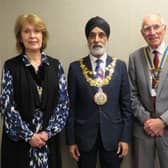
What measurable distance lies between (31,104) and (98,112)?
1.57 ft

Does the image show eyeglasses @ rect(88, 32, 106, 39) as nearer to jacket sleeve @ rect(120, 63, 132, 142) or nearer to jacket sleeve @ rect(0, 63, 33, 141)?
jacket sleeve @ rect(120, 63, 132, 142)

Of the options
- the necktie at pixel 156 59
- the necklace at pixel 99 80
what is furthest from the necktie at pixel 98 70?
the necktie at pixel 156 59

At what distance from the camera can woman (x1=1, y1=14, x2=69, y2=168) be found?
2.01 m

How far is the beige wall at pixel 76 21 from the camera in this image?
2.56 m

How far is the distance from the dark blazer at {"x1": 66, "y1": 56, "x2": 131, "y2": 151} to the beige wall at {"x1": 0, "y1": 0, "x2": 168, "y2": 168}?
40 cm

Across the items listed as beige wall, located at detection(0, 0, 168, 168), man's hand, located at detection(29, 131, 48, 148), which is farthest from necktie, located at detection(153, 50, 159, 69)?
man's hand, located at detection(29, 131, 48, 148)

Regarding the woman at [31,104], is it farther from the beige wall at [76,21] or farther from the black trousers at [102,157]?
the beige wall at [76,21]

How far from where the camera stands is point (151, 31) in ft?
7.24

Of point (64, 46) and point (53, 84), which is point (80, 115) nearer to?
point (53, 84)

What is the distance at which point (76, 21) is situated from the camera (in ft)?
8.57

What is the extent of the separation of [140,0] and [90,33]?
0.64 metres

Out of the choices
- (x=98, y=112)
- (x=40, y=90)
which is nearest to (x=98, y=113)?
(x=98, y=112)

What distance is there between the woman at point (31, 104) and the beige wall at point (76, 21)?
50cm

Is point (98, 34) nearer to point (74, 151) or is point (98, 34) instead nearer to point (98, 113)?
point (98, 113)
